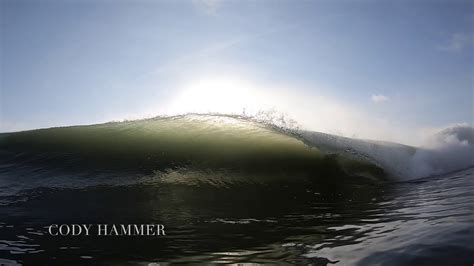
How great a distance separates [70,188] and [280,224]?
6060 mm

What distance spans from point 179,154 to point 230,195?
3385mm

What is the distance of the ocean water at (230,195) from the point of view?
16.4 feet

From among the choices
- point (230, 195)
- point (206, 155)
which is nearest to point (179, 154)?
point (206, 155)

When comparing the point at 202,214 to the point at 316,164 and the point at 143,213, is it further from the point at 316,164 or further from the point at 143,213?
the point at 316,164

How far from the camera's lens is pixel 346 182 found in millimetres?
11453

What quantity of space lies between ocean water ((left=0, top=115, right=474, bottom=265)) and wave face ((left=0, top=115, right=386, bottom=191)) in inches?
2.6

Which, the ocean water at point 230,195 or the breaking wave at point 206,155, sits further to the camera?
the breaking wave at point 206,155

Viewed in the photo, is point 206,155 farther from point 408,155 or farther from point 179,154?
point 408,155

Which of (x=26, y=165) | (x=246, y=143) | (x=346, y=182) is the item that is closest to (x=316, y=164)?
(x=346, y=182)

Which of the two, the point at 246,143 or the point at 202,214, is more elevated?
the point at 246,143

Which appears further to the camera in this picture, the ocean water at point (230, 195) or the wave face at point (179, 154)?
the wave face at point (179, 154)

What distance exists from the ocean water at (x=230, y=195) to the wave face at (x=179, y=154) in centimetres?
7

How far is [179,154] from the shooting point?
1234cm

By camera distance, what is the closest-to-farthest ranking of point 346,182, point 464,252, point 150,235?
point 464,252 < point 150,235 < point 346,182
